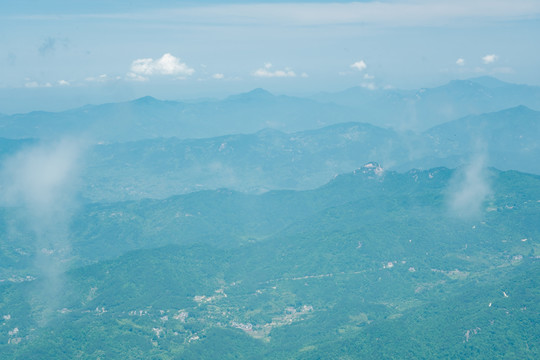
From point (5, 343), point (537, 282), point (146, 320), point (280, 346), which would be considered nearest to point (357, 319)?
point (280, 346)

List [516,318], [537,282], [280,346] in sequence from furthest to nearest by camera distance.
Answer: [280,346]
[537,282]
[516,318]

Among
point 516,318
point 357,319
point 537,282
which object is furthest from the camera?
point 357,319

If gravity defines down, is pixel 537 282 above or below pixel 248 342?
above

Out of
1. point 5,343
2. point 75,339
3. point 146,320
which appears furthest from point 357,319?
point 5,343

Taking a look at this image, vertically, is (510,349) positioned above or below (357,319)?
above

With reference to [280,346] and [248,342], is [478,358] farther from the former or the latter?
[248,342]

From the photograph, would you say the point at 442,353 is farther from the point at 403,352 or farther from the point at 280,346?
A: the point at 280,346

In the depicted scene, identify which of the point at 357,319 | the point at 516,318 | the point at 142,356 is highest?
the point at 516,318

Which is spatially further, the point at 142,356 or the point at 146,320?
the point at 146,320

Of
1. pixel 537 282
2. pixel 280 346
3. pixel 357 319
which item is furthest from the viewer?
pixel 357 319
